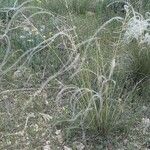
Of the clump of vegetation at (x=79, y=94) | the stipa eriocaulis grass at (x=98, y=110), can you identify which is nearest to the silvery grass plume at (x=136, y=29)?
the clump of vegetation at (x=79, y=94)

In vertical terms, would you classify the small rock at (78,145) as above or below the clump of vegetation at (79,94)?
below

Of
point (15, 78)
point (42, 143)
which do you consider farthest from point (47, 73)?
point (42, 143)

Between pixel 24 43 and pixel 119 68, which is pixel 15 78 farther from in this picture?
pixel 119 68

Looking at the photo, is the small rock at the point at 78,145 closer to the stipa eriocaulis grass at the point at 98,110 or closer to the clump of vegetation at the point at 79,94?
the clump of vegetation at the point at 79,94

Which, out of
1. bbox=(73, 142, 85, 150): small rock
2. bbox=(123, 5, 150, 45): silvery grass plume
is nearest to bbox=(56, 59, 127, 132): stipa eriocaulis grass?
bbox=(73, 142, 85, 150): small rock

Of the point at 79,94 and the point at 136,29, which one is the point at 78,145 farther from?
the point at 136,29

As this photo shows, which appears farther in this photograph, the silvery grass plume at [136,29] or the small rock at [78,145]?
the silvery grass plume at [136,29]

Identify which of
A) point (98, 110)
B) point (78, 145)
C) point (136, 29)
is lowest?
point (78, 145)

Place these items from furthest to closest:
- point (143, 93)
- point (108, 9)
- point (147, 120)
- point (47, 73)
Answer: point (108, 9) < point (47, 73) < point (143, 93) < point (147, 120)

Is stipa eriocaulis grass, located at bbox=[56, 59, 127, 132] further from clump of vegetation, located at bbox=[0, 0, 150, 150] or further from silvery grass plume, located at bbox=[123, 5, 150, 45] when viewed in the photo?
silvery grass plume, located at bbox=[123, 5, 150, 45]

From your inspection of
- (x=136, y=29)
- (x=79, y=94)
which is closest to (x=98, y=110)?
(x=79, y=94)

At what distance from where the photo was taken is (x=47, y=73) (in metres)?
3.80

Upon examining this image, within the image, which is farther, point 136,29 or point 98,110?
point 136,29

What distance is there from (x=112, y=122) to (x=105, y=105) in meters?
0.13
